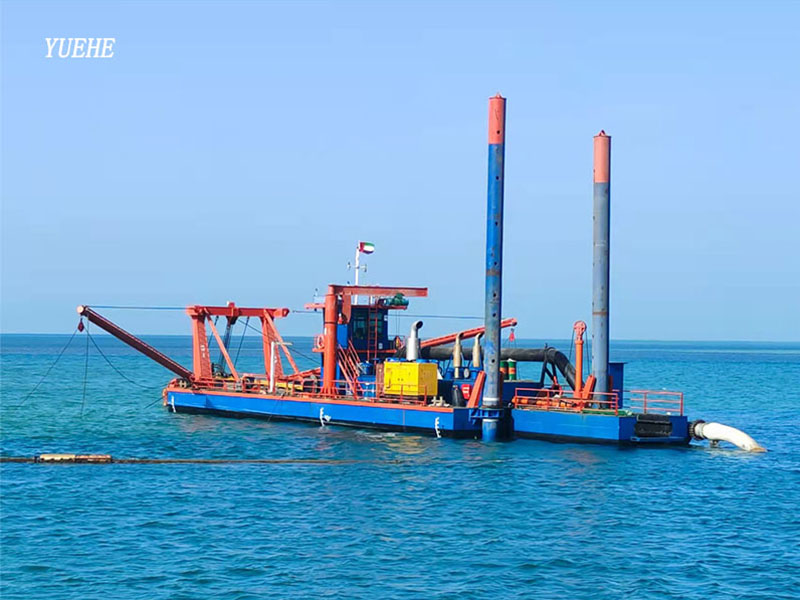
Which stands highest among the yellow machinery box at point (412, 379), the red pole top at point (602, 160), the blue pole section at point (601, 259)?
the red pole top at point (602, 160)

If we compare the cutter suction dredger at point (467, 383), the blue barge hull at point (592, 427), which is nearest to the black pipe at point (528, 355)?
the cutter suction dredger at point (467, 383)

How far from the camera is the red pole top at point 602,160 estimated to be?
46.2m

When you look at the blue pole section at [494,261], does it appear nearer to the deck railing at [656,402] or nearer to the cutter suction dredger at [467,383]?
the cutter suction dredger at [467,383]

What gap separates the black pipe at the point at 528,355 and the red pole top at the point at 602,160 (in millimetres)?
7669

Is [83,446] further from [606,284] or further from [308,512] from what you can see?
Answer: [606,284]

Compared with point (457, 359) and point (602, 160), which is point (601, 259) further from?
point (457, 359)

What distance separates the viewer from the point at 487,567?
25875 millimetres

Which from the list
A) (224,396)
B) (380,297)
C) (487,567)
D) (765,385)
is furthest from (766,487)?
(765,385)

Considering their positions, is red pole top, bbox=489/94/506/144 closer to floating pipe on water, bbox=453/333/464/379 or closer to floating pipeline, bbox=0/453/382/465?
floating pipe on water, bbox=453/333/464/379

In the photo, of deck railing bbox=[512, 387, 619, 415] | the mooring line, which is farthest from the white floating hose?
the mooring line

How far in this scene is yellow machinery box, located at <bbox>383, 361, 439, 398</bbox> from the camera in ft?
160

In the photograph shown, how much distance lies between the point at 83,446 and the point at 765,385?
83.0m

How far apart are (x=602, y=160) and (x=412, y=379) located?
493 inches

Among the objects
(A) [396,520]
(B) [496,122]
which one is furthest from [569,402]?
(A) [396,520]
